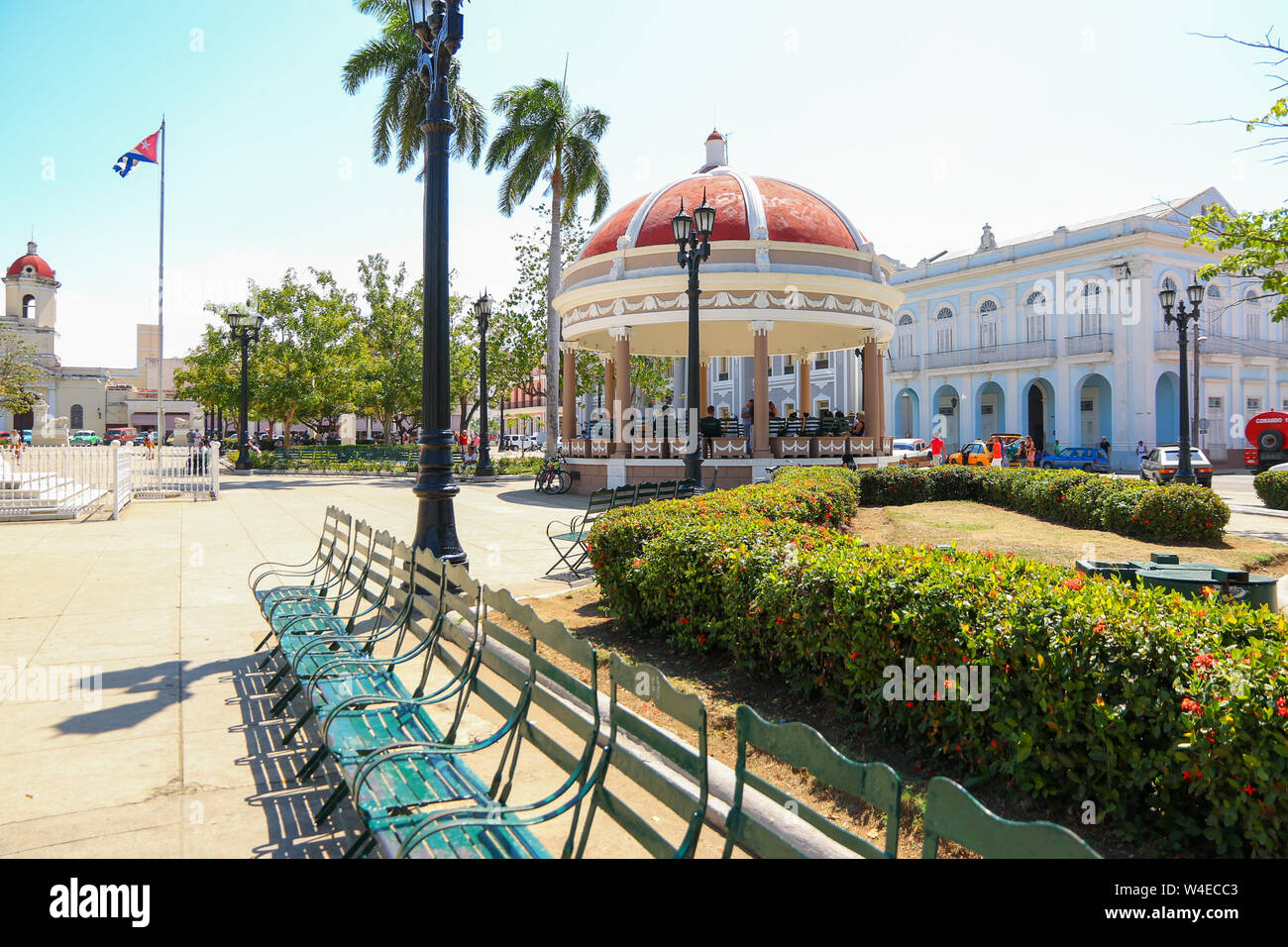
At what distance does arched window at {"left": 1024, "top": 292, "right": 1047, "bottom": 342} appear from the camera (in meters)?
42.6

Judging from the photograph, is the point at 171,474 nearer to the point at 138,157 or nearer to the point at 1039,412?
the point at 138,157

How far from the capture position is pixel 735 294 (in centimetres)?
2373

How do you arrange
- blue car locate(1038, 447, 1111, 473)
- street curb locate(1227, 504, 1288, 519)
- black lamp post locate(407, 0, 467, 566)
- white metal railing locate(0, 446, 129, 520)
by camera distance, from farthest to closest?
blue car locate(1038, 447, 1111, 473) < street curb locate(1227, 504, 1288, 519) < white metal railing locate(0, 446, 129, 520) < black lamp post locate(407, 0, 467, 566)

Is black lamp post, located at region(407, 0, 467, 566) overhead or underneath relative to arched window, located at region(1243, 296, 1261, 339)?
underneath

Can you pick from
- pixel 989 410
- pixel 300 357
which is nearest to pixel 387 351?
pixel 300 357

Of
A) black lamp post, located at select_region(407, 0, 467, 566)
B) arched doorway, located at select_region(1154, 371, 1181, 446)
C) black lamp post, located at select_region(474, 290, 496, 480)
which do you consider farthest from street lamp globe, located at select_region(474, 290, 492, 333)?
arched doorway, located at select_region(1154, 371, 1181, 446)

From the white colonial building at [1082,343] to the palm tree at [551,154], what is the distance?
81.7 feet

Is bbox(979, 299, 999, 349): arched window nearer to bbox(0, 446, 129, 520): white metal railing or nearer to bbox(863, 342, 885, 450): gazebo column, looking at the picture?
bbox(863, 342, 885, 450): gazebo column

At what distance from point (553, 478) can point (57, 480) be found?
507 inches

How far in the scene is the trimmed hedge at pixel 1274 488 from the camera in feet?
59.3

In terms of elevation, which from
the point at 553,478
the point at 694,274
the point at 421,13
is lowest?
the point at 553,478

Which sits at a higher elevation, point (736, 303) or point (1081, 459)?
point (736, 303)

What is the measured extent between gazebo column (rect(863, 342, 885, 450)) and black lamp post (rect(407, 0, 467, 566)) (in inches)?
835

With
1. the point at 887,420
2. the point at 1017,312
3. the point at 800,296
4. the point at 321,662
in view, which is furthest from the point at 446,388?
the point at 887,420
